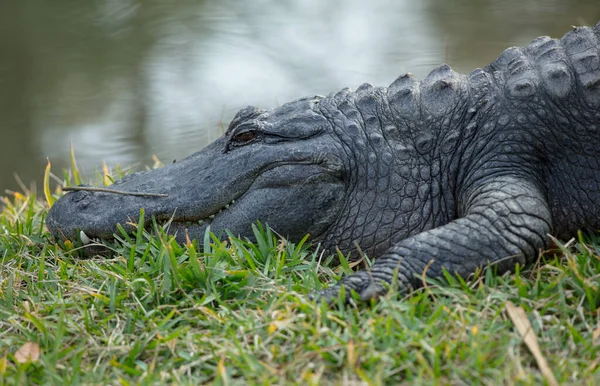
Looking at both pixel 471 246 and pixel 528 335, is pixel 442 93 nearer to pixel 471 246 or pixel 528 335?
pixel 471 246

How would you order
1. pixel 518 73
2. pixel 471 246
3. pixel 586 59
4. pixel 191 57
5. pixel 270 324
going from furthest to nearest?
pixel 191 57 < pixel 518 73 < pixel 586 59 < pixel 471 246 < pixel 270 324

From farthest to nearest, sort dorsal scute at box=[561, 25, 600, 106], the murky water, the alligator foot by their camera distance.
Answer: the murky water
dorsal scute at box=[561, 25, 600, 106]
the alligator foot

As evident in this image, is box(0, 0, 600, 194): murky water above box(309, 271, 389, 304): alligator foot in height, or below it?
above

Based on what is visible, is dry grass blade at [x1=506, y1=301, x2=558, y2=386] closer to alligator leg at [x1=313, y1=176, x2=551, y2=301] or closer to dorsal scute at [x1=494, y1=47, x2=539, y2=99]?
alligator leg at [x1=313, y1=176, x2=551, y2=301]

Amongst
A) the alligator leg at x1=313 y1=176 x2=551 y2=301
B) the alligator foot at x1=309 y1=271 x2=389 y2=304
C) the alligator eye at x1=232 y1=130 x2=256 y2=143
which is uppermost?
the alligator eye at x1=232 y1=130 x2=256 y2=143

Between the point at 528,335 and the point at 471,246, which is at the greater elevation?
the point at 471,246

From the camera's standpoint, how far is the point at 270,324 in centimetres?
267

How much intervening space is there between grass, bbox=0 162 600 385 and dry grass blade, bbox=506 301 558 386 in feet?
0.11

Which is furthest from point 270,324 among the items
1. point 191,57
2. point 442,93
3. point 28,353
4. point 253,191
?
point 191,57

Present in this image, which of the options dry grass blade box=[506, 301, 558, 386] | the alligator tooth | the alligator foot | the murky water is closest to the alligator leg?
the alligator foot

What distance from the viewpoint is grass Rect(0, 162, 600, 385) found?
95.3 inches

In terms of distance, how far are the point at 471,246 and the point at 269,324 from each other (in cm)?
93

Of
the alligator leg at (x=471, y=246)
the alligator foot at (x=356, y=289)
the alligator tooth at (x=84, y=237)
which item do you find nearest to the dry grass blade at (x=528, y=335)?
the alligator leg at (x=471, y=246)

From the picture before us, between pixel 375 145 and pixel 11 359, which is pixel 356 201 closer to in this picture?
pixel 375 145
